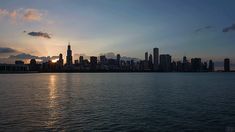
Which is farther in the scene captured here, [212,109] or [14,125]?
[212,109]

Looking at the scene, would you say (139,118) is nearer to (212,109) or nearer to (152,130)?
(152,130)

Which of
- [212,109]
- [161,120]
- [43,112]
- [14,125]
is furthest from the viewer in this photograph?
[212,109]

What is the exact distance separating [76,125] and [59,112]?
11545 mm

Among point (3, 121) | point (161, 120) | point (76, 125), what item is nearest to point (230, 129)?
point (161, 120)

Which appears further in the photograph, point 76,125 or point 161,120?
point 161,120

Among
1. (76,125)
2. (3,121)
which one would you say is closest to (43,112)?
(3,121)

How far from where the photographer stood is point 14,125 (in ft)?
113

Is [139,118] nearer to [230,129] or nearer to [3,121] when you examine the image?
[230,129]

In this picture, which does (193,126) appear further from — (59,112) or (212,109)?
(59,112)

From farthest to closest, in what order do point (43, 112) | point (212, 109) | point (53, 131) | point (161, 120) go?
point (212, 109), point (43, 112), point (161, 120), point (53, 131)

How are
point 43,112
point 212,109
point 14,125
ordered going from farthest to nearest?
point 212,109 → point 43,112 → point 14,125

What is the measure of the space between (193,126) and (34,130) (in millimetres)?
20630

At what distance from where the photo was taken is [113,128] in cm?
3316

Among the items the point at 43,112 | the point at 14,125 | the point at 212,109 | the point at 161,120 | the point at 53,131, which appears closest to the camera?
the point at 53,131
